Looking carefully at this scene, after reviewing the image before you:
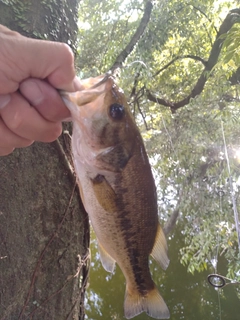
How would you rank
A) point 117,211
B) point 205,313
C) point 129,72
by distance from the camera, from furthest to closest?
point 205,313
point 129,72
point 117,211

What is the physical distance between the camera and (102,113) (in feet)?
3.80

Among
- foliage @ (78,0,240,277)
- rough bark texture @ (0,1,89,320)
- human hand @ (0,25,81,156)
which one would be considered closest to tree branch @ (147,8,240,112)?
foliage @ (78,0,240,277)

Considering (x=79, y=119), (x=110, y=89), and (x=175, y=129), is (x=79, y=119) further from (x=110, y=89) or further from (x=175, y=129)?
(x=175, y=129)

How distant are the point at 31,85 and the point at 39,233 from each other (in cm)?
93

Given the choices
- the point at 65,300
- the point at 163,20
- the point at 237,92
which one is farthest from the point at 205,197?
the point at 65,300

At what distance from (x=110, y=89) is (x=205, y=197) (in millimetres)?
4639

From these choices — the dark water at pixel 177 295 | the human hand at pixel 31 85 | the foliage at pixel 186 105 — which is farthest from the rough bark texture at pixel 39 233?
the dark water at pixel 177 295

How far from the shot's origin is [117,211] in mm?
1244

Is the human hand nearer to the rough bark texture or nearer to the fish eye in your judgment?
the fish eye

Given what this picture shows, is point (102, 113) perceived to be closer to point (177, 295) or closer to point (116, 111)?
point (116, 111)

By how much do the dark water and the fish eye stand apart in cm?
664

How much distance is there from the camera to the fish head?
43.3 inches

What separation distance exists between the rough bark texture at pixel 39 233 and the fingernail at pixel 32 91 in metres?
0.76

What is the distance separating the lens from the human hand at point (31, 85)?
0.96m
